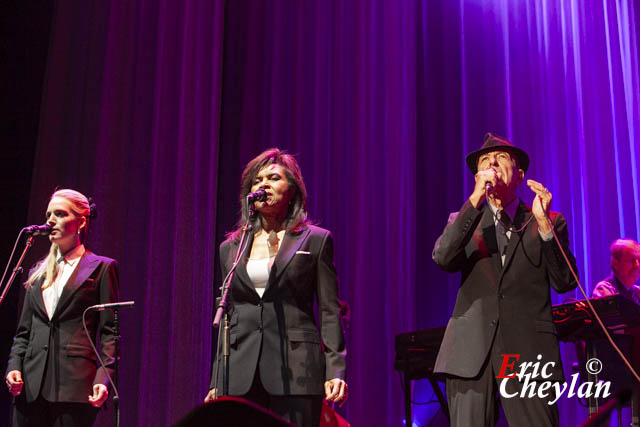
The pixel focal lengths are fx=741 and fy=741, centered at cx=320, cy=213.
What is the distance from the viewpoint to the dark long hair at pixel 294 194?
3076mm

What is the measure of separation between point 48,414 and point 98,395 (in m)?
0.25

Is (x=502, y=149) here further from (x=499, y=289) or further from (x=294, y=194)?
(x=294, y=194)

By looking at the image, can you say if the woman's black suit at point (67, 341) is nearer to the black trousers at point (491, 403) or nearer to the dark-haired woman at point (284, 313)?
the dark-haired woman at point (284, 313)

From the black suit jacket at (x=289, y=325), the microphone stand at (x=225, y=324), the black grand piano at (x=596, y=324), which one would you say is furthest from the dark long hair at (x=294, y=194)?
the black grand piano at (x=596, y=324)

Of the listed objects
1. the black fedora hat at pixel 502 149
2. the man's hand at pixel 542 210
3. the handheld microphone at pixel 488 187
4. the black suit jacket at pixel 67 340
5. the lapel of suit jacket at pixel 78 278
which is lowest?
the black suit jacket at pixel 67 340

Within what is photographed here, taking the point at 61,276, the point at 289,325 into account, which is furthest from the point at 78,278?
the point at 289,325

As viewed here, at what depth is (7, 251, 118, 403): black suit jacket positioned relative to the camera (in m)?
3.26

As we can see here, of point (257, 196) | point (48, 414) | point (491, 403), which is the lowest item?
point (48, 414)

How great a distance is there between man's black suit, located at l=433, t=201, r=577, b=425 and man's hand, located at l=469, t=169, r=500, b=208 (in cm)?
4

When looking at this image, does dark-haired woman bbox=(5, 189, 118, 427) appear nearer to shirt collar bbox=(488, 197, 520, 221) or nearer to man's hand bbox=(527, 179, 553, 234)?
shirt collar bbox=(488, 197, 520, 221)

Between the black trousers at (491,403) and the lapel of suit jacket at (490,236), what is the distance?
286 millimetres

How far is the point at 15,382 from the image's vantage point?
10.7 ft

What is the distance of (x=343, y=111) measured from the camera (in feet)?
23.2

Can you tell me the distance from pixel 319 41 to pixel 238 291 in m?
4.84
